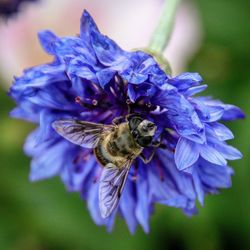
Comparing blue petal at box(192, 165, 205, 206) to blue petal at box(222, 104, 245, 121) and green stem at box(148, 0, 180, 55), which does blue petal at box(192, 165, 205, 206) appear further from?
green stem at box(148, 0, 180, 55)

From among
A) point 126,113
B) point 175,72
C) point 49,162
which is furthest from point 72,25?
point 126,113

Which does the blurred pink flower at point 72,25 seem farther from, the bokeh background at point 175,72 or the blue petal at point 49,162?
the blue petal at point 49,162

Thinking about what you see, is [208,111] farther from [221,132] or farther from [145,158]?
[145,158]

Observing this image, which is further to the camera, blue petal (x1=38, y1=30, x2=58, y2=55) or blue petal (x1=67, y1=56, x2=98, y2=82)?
blue petal (x1=38, y1=30, x2=58, y2=55)

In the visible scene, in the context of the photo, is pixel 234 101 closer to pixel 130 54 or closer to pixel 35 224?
pixel 35 224

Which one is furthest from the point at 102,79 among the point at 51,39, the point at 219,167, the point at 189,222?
the point at 189,222

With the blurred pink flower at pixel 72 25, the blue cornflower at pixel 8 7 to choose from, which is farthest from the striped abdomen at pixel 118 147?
the blurred pink flower at pixel 72 25

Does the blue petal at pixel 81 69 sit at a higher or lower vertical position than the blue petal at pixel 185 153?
higher

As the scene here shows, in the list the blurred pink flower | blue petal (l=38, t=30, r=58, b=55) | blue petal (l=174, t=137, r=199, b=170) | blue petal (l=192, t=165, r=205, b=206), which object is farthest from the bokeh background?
blue petal (l=174, t=137, r=199, b=170)
